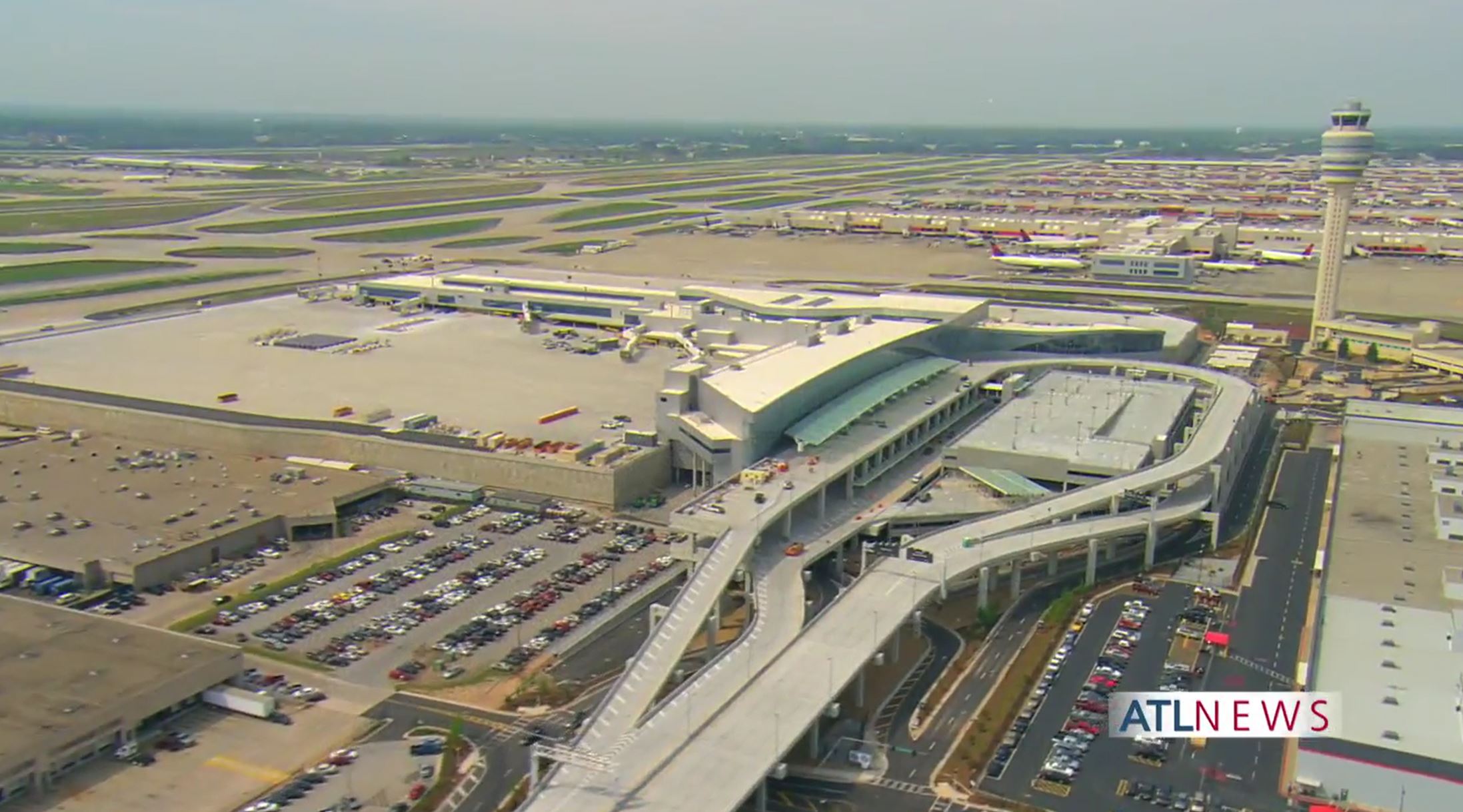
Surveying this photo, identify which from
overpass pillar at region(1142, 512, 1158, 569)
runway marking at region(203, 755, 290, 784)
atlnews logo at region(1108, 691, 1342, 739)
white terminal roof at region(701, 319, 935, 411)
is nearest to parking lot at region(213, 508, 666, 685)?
runway marking at region(203, 755, 290, 784)

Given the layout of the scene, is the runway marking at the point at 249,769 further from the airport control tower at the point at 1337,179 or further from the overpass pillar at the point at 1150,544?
the airport control tower at the point at 1337,179

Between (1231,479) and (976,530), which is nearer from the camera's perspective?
(976,530)

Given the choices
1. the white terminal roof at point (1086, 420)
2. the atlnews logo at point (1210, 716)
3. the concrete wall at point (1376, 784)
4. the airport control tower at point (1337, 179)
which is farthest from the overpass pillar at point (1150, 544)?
the airport control tower at point (1337, 179)

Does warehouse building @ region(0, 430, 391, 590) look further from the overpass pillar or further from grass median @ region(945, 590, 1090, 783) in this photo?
the overpass pillar

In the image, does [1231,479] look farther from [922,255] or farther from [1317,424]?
[922,255]

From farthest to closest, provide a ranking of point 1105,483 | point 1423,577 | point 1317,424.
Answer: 1. point 1317,424
2. point 1105,483
3. point 1423,577

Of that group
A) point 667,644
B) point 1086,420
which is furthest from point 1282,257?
point 667,644

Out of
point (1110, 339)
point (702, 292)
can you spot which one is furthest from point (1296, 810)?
point (702, 292)
